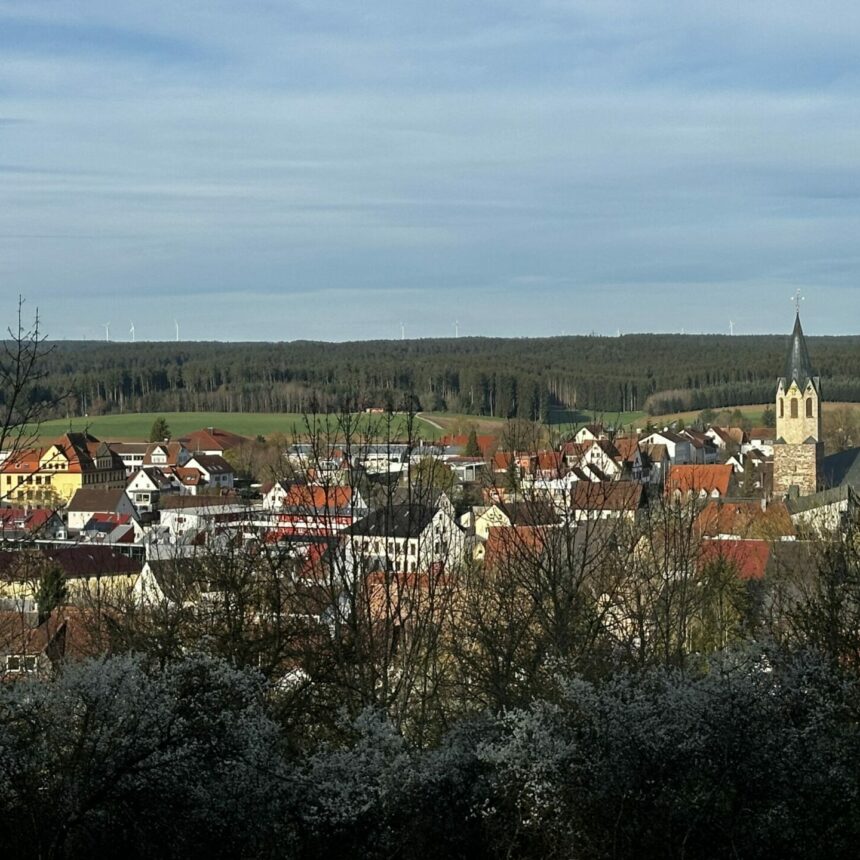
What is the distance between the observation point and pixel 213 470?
290 feet

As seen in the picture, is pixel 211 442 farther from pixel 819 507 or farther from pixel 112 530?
pixel 819 507

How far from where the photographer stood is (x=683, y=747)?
30.3ft

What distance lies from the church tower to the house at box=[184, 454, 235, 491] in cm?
3780

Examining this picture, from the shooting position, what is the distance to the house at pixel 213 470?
86.7m

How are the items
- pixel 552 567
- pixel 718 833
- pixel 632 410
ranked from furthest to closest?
pixel 632 410
pixel 552 567
pixel 718 833

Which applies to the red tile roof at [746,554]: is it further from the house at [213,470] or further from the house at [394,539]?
the house at [213,470]

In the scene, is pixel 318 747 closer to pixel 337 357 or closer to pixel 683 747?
pixel 683 747

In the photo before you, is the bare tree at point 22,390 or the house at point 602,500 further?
the house at point 602,500

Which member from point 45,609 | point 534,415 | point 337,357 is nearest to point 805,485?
point 45,609

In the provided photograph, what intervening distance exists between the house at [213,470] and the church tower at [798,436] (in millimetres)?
37802

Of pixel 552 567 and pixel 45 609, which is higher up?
pixel 552 567

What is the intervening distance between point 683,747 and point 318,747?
9.41ft

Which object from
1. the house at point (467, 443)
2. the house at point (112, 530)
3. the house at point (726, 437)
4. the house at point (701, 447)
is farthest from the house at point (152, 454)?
the house at point (726, 437)

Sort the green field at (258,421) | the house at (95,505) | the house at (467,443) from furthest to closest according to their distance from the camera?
the green field at (258,421) < the house at (467,443) < the house at (95,505)
